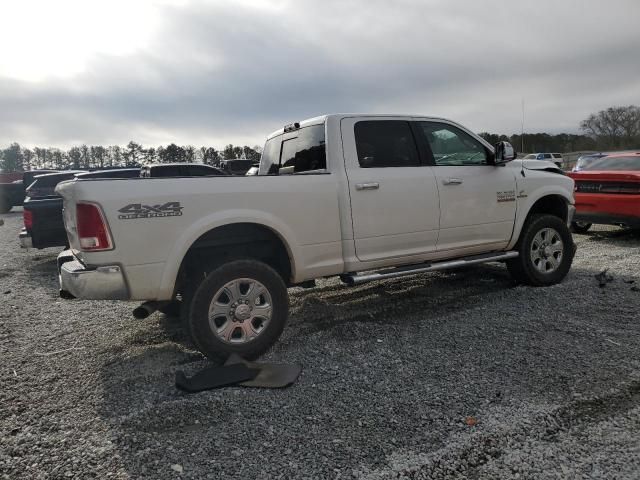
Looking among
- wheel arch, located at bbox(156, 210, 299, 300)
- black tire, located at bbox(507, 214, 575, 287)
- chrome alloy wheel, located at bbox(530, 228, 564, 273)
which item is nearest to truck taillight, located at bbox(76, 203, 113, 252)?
wheel arch, located at bbox(156, 210, 299, 300)

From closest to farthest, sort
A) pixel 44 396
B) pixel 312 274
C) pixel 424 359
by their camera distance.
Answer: pixel 44 396 < pixel 424 359 < pixel 312 274

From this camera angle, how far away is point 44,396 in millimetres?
3209

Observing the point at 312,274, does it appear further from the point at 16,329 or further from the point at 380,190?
the point at 16,329

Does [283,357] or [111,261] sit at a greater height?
[111,261]

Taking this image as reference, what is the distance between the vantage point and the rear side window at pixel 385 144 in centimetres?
435

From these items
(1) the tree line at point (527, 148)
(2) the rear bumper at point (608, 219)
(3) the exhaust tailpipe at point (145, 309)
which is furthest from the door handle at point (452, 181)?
(1) the tree line at point (527, 148)

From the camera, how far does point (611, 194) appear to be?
789 centimetres

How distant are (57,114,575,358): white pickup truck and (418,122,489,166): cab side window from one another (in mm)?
15

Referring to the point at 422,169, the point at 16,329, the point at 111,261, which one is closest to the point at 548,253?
the point at 422,169

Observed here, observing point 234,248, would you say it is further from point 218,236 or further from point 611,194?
point 611,194

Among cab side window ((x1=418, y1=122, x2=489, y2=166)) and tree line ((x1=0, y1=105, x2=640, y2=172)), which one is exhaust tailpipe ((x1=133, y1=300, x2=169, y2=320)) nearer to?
cab side window ((x1=418, y1=122, x2=489, y2=166))

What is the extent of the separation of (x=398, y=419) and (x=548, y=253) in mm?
3703

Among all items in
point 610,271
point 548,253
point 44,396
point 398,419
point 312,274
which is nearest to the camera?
point 398,419

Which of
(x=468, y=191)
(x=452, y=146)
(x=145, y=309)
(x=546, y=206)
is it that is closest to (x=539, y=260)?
(x=546, y=206)
